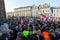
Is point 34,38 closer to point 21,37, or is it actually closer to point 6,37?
point 21,37

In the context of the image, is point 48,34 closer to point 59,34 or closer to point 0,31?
point 59,34

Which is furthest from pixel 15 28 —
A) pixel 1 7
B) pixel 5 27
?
pixel 1 7

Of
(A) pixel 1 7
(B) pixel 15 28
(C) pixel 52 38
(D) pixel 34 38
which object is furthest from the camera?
(A) pixel 1 7

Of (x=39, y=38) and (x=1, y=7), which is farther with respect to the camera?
(x=1, y=7)

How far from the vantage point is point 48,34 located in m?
9.50

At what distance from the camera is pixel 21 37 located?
9000 millimetres

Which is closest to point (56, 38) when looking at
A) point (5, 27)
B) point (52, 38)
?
point (52, 38)

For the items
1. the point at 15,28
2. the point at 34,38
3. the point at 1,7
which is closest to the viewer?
the point at 34,38

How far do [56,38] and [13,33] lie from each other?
1.76 meters

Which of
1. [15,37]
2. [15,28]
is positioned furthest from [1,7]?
[15,37]

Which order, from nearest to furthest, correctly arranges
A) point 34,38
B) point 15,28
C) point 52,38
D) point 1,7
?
point 34,38
point 52,38
point 15,28
point 1,7

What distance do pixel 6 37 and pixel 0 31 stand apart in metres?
0.80

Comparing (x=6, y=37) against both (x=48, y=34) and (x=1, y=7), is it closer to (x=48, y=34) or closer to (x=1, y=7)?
(x=48, y=34)

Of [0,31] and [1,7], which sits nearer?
[0,31]
